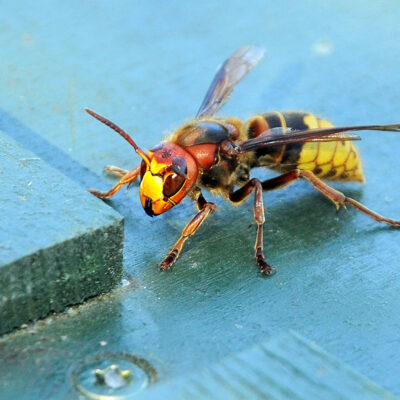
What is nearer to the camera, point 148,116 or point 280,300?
point 280,300

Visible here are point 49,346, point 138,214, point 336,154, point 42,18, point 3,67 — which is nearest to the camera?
point 49,346

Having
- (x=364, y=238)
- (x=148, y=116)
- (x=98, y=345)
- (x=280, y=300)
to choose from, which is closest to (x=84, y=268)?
(x=98, y=345)

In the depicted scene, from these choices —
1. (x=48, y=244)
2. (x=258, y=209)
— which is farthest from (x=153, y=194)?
(x=48, y=244)

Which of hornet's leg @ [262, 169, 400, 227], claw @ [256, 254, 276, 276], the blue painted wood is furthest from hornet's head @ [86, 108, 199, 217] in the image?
the blue painted wood

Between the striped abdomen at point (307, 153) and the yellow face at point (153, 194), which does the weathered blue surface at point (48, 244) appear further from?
the striped abdomen at point (307, 153)

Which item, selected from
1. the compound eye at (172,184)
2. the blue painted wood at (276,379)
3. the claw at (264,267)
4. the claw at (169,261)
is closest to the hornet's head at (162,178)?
the compound eye at (172,184)

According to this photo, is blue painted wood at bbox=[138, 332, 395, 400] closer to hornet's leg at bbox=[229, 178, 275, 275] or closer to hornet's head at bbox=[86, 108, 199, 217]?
hornet's leg at bbox=[229, 178, 275, 275]

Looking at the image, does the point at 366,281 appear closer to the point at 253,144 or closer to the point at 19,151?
the point at 253,144

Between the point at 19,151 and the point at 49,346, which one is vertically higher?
the point at 19,151
